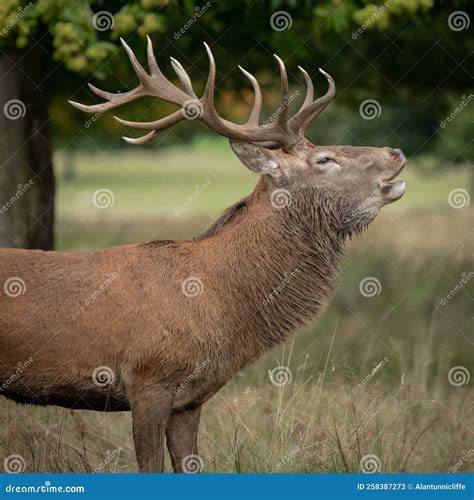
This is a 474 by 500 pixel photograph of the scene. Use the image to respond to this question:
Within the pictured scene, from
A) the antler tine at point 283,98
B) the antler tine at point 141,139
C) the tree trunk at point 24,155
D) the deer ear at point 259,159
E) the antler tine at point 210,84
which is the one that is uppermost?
the antler tine at point 283,98

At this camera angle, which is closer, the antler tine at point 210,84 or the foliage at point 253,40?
the antler tine at point 210,84

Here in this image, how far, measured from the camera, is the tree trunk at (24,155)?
911cm

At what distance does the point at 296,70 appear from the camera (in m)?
10.8

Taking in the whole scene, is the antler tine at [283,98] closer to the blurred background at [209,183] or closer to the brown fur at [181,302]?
the brown fur at [181,302]

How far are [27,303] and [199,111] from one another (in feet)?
4.96

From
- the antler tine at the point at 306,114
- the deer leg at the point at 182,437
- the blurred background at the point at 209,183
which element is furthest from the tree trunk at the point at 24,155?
the antler tine at the point at 306,114

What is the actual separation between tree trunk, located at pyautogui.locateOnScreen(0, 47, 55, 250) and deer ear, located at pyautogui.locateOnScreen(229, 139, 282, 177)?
293 cm

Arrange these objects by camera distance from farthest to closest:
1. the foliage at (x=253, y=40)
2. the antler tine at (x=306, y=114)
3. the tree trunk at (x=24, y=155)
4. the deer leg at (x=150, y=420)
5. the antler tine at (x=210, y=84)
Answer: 1. the tree trunk at (x=24, y=155)
2. the foliage at (x=253, y=40)
3. the antler tine at (x=306, y=114)
4. the antler tine at (x=210, y=84)
5. the deer leg at (x=150, y=420)

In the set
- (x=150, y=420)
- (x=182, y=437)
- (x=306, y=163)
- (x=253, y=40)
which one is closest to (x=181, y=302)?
(x=150, y=420)

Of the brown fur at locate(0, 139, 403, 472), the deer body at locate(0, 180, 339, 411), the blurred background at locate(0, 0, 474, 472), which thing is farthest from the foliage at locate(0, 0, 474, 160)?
the deer body at locate(0, 180, 339, 411)

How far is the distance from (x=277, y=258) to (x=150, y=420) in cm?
124

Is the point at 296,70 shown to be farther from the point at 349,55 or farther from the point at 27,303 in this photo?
the point at 27,303

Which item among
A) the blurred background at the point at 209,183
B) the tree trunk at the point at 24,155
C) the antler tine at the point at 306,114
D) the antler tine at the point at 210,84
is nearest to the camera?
the antler tine at the point at 210,84

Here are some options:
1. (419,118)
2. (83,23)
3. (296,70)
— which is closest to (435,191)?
(419,118)
